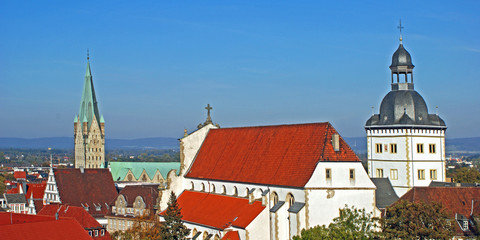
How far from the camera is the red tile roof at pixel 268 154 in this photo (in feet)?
173

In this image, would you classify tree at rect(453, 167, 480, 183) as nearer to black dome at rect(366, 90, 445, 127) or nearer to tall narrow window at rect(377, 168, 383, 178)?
tall narrow window at rect(377, 168, 383, 178)

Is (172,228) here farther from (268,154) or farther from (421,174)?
(421,174)

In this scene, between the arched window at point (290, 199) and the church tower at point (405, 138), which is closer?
the arched window at point (290, 199)

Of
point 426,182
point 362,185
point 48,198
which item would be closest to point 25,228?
point 362,185

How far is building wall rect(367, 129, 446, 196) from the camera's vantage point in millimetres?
66125

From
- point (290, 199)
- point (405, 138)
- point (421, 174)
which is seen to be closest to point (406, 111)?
point (405, 138)

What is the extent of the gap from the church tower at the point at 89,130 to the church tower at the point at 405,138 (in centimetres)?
9361

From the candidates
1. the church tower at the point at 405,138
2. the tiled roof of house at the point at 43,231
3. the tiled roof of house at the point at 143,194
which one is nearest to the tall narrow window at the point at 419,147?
the church tower at the point at 405,138

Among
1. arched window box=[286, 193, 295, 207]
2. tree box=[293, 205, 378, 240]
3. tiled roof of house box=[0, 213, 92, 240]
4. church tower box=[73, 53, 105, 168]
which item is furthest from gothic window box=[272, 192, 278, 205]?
church tower box=[73, 53, 105, 168]

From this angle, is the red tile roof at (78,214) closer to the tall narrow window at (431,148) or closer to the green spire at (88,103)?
the tall narrow window at (431,148)

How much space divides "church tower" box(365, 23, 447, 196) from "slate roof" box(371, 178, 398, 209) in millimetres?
1003

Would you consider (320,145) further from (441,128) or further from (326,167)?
(441,128)

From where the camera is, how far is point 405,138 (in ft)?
218

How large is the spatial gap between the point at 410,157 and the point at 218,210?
20.9m
